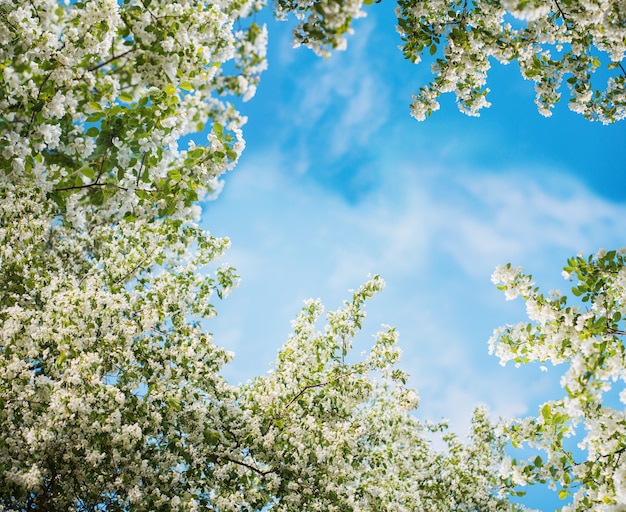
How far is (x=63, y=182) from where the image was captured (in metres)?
4.94

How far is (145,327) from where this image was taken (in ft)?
29.6

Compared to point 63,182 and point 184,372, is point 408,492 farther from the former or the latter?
point 63,182

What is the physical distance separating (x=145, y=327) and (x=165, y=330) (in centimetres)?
120

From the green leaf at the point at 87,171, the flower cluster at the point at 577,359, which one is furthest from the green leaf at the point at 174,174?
the flower cluster at the point at 577,359

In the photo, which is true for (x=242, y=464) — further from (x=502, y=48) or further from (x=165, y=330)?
(x=502, y=48)

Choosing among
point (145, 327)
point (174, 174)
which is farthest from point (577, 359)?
point (145, 327)

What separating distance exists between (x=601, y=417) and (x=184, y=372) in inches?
285

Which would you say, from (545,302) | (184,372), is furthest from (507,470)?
(184,372)

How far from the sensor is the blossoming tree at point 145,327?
4.74 meters

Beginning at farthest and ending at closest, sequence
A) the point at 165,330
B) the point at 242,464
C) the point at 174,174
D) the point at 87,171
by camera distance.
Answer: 1. the point at 165,330
2. the point at 242,464
3. the point at 174,174
4. the point at 87,171

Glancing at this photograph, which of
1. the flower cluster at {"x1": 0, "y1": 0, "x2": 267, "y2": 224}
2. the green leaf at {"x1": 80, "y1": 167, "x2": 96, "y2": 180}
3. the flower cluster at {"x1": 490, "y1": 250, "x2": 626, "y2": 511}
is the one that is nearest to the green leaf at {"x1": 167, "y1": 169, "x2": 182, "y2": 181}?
the flower cluster at {"x1": 0, "y1": 0, "x2": 267, "y2": 224}

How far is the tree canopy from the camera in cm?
473

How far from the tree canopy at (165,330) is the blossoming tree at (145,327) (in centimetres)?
3

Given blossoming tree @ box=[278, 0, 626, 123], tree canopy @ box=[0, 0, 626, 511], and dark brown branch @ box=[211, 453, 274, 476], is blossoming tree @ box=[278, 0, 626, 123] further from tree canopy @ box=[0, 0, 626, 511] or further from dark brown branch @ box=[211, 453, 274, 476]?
dark brown branch @ box=[211, 453, 274, 476]
